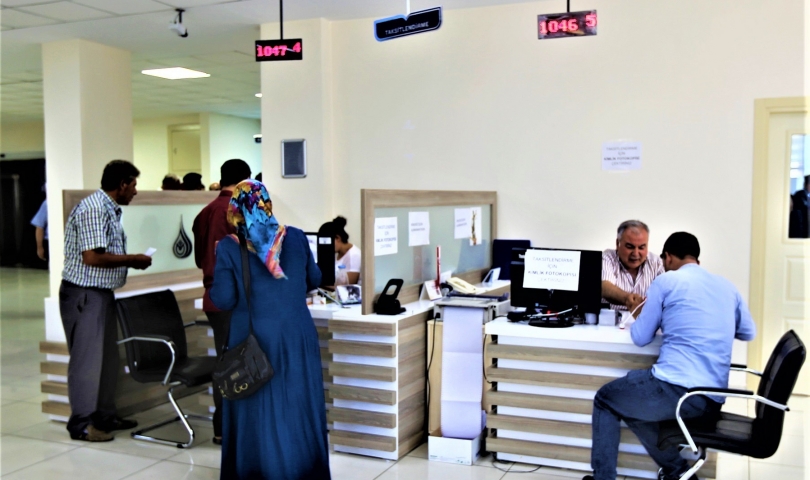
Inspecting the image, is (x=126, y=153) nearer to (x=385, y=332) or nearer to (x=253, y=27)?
(x=253, y=27)

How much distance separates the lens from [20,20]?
635 centimetres

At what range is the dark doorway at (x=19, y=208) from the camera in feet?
52.9

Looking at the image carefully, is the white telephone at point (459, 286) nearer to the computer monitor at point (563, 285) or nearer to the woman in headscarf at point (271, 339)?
the computer monitor at point (563, 285)

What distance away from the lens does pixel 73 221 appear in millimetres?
Answer: 4285

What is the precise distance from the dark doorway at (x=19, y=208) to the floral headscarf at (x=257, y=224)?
14760mm

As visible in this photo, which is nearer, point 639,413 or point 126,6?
point 639,413

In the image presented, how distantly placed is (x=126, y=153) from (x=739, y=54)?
5910mm

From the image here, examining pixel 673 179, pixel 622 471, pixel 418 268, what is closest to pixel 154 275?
pixel 418 268

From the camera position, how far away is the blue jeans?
10.5ft

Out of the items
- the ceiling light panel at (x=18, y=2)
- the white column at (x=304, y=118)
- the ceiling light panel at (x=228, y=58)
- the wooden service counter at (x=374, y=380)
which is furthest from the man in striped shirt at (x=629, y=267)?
the ceiling light panel at (x=228, y=58)

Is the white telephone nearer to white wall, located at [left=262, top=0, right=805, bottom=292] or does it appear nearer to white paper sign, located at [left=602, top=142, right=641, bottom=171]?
white wall, located at [left=262, top=0, right=805, bottom=292]

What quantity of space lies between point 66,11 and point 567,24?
419 cm

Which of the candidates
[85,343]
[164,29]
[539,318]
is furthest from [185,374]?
[164,29]

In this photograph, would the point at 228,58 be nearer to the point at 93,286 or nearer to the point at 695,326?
the point at 93,286
